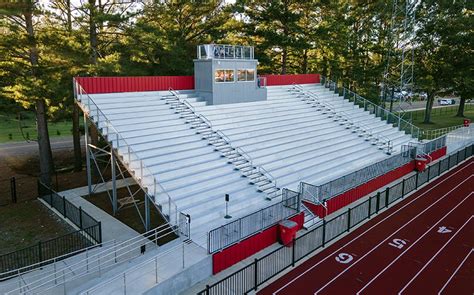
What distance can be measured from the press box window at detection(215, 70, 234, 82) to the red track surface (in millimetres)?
12779

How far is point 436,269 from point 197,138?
41.5 feet

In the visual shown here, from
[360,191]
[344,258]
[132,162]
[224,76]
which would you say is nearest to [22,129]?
[224,76]

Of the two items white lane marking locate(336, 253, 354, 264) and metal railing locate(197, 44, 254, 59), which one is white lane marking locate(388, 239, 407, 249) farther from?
metal railing locate(197, 44, 254, 59)

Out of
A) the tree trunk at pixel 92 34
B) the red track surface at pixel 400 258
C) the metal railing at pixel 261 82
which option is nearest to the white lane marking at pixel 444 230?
the red track surface at pixel 400 258

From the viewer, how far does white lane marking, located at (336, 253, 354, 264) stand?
13.9m

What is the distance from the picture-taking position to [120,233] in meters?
15.5

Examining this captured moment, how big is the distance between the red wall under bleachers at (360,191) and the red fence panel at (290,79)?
1237cm

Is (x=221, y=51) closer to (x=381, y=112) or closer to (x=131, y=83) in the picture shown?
(x=131, y=83)

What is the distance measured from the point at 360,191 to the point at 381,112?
14623mm

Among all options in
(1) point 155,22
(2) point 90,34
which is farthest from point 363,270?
(1) point 155,22

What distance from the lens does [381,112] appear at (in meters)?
32.4

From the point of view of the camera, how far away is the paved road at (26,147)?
110ft

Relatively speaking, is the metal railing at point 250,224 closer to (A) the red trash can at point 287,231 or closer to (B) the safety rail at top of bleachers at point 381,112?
(A) the red trash can at point 287,231

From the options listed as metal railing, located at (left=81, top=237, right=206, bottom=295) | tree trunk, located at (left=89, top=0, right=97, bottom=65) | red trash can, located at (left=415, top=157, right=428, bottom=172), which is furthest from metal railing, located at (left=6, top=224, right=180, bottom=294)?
red trash can, located at (left=415, top=157, right=428, bottom=172)
